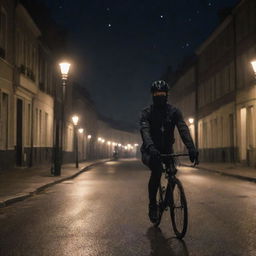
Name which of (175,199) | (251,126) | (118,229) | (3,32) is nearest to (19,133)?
(3,32)

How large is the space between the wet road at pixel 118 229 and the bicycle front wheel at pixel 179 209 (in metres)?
0.16

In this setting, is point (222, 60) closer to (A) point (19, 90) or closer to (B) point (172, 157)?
(A) point (19, 90)

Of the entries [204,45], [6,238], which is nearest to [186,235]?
[6,238]

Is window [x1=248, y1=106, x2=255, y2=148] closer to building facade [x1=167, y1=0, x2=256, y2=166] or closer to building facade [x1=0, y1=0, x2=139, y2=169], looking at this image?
building facade [x1=167, y1=0, x2=256, y2=166]

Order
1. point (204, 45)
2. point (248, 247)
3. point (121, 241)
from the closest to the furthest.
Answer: point (248, 247) < point (121, 241) < point (204, 45)

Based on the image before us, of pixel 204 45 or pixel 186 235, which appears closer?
pixel 186 235

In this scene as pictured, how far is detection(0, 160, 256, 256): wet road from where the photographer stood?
249 inches

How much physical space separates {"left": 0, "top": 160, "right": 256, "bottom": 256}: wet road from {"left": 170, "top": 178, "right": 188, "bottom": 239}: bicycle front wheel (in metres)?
0.16

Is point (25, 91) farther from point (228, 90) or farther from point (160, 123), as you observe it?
point (160, 123)

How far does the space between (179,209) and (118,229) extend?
1330 mm

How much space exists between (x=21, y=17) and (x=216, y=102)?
2097cm

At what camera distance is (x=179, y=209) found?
275 inches

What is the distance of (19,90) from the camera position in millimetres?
28344

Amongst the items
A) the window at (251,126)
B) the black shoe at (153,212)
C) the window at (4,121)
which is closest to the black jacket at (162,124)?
the black shoe at (153,212)
